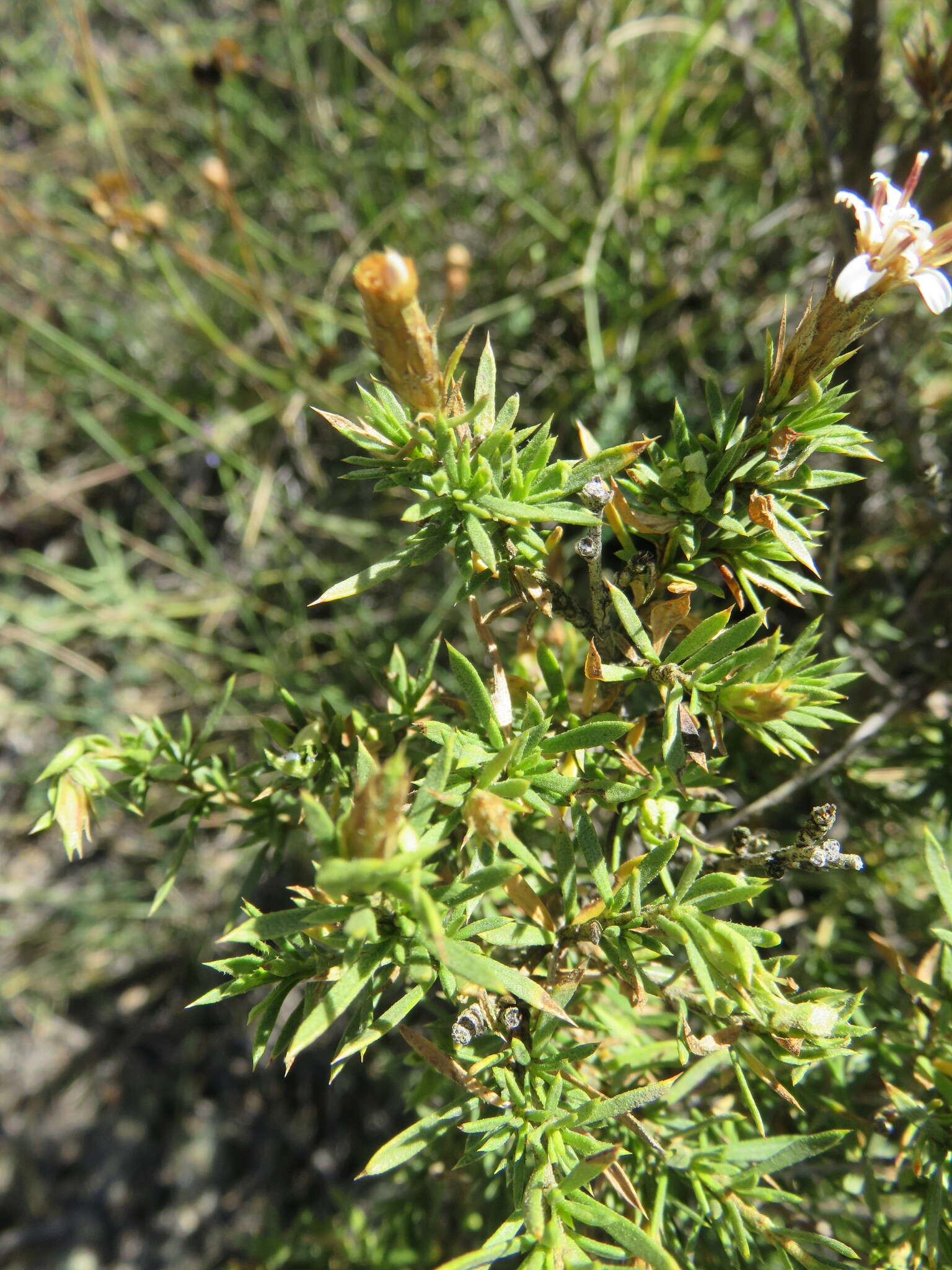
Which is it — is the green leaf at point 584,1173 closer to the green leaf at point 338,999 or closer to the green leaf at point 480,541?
the green leaf at point 338,999

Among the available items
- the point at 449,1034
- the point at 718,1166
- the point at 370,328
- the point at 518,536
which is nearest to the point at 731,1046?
the point at 718,1166

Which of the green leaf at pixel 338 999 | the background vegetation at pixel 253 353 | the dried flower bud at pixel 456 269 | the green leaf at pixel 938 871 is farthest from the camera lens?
the background vegetation at pixel 253 353

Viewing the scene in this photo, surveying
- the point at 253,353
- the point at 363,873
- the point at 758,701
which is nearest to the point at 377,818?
the point at 363,873

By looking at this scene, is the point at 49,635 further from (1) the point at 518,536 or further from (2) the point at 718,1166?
(2) the point at 718,1166

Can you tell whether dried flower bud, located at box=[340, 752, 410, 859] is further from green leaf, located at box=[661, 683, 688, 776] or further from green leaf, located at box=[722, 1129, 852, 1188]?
green leaf, located at box=[722, 1129, 852, 1188]

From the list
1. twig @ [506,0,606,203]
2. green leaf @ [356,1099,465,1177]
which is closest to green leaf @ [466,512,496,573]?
green leaf @ [356,1099,465,1177]

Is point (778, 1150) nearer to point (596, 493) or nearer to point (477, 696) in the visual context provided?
point (477, 696)

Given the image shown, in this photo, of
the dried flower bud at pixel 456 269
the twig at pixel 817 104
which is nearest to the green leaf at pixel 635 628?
the twig at pixel 817 104
